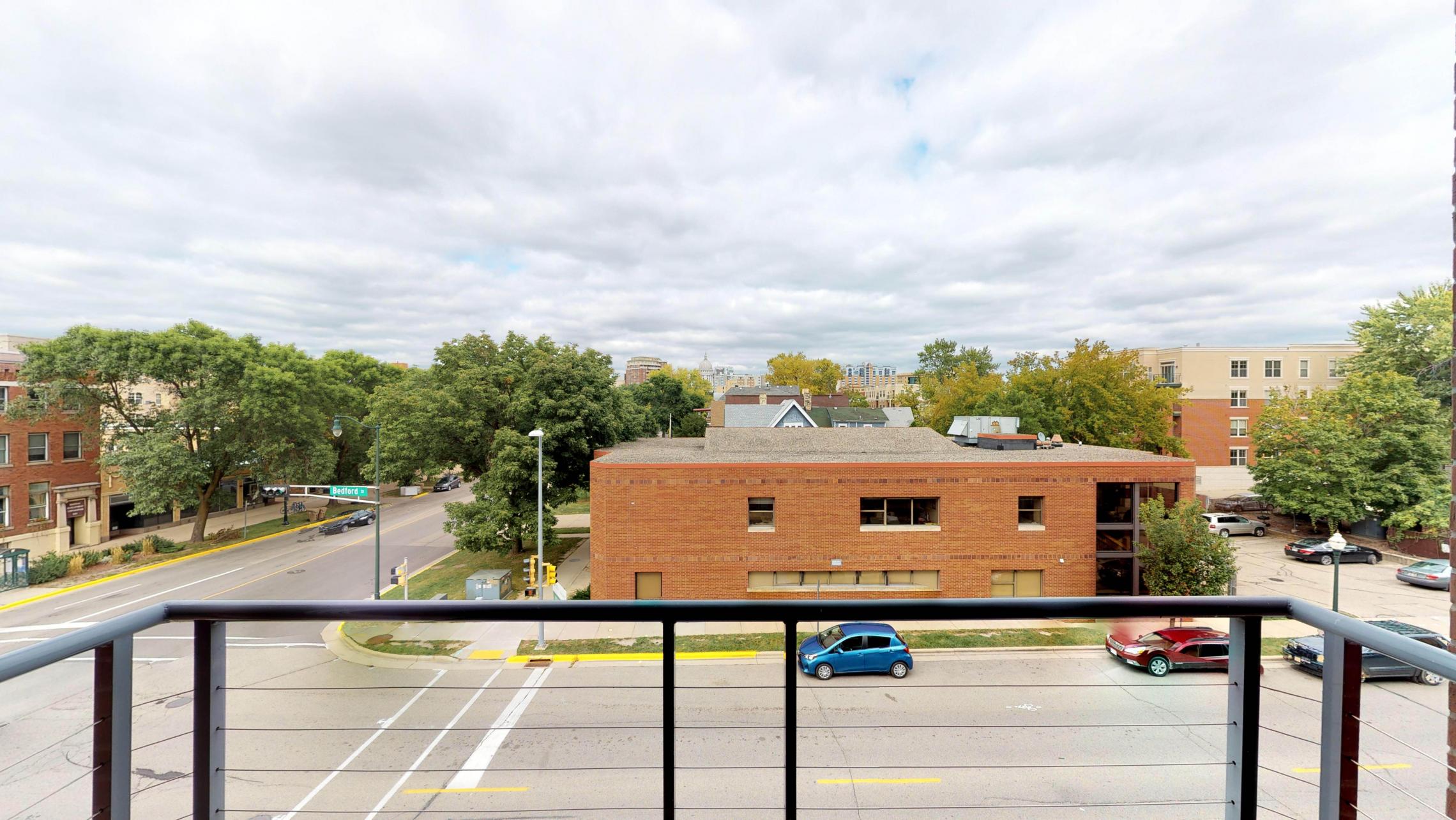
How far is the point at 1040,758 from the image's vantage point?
19.6ft

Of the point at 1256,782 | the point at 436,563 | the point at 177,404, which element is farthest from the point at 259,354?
the point at 1256,782

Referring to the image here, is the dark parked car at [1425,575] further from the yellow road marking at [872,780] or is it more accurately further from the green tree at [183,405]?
the green tree at [183,405]

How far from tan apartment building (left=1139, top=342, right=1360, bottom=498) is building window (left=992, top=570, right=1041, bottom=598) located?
1000 inches

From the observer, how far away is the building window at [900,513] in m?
15.6

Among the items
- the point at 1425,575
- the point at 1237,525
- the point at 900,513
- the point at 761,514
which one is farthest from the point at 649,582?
the point at 1237,525

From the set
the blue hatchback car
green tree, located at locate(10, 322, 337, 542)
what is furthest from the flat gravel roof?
green tree, located at locate(10, 322, 337, 542)

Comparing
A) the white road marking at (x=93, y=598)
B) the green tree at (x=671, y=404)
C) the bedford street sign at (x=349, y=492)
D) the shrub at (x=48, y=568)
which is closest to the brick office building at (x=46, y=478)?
the shrub at (x=48, y=568)

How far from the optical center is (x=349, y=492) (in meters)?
13.9

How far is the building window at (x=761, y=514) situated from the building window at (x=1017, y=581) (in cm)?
620

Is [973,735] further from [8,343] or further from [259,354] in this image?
[8,343]

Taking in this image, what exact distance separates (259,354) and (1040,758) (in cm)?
2889

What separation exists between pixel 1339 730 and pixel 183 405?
2912 cm

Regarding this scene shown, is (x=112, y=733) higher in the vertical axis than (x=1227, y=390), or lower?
lower

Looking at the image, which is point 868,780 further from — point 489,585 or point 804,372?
point 804,372
